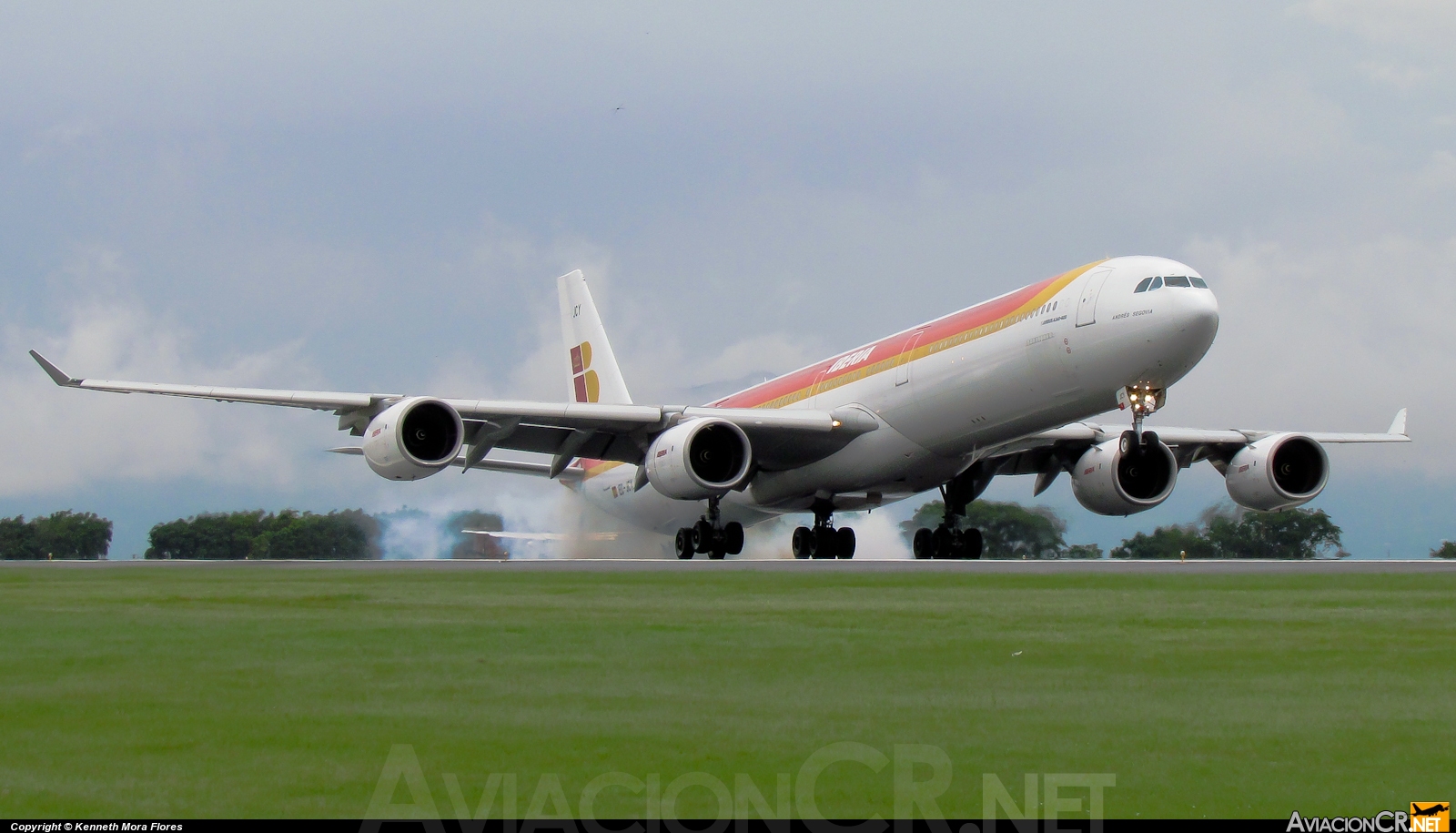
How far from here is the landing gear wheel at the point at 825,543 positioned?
35.8m

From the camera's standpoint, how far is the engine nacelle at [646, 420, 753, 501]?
2975cm

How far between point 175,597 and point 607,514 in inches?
1056

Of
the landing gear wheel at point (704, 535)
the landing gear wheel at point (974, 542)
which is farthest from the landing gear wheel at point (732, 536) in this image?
the landing gear wheel at point (974, 542)

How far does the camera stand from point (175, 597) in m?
15.1

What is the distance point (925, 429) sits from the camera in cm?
3020

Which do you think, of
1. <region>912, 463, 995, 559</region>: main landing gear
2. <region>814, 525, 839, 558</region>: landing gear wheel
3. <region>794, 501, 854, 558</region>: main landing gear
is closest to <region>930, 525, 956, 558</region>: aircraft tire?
<region>912, 463, 995, 559</region>: main landing gear

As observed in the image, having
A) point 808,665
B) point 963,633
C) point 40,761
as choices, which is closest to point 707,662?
point 808,665

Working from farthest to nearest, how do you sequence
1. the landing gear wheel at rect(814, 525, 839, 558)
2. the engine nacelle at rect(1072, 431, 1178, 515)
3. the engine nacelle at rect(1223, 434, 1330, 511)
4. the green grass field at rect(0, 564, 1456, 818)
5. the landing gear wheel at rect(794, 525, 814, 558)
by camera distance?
the landing gear wheel at rect(794, 525, 814, 558) < the landing gear wheel at rect(814, 525, 839, 558) < the engine nacelle at rect(1223, 434, 1330, 511) < the engine nacelle at rect(1072, 431, 1178, 515) < the green grass field at rect(0, 564, 1456, 818)

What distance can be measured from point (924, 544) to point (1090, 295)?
35.9 feet

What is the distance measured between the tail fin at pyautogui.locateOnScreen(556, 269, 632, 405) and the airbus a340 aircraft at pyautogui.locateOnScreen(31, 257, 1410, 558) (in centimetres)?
557

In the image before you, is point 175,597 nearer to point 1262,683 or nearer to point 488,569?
point 488,569

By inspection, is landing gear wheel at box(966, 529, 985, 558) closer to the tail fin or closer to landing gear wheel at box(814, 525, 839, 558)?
landing gear wheel at box(814, 525, 839, 558)

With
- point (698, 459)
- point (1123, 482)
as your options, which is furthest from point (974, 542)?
point (698, 459)

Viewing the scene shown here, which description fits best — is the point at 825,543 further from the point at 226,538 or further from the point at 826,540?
the point at 226,538
